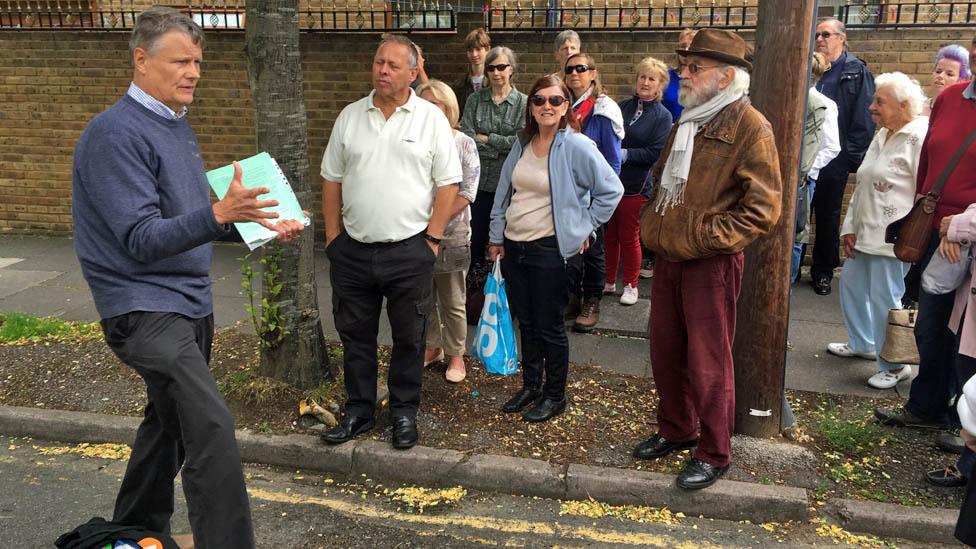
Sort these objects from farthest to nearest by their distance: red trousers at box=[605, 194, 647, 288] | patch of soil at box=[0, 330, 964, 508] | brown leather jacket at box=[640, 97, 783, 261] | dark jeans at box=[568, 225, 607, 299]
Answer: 1. red trousers at box=[605, 194, 647, 288]
2. dark jeans at box=[568, 225, 607, 299]
3. patch of soil at box=[0, 330, 964, 508]
4. brown leather jacket at box=[640, 97, 783, 261]

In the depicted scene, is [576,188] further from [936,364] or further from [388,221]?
[936,364]

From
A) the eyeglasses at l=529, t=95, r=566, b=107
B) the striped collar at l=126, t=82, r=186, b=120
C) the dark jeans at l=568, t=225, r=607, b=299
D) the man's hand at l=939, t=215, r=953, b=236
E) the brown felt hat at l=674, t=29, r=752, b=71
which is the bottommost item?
the dark jeans at l=568, t=225, r=607, b=299

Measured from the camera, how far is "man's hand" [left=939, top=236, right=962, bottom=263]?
13.2ft

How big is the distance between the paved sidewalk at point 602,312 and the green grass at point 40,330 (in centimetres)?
26

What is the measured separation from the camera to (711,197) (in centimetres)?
362

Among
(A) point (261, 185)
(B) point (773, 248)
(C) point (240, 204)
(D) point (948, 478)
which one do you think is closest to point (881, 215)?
(B) point (773, 248)

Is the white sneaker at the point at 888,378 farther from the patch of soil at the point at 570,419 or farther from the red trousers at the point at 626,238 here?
the red trousers at the point at 626,238

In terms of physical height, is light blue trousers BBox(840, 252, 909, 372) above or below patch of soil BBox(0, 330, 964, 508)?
above

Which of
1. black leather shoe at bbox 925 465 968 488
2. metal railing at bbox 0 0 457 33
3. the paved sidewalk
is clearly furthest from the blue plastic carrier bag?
metal railing at bbox 0 0 457 33

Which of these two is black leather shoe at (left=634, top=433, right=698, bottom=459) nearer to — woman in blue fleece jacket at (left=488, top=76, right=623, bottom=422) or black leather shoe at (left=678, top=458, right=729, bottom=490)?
black leather shoe at (left=678, top=458, right=729, bottom=490)

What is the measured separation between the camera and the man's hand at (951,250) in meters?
4.03

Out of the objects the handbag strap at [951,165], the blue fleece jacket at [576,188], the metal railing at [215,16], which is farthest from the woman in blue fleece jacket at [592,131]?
the metal railing at [215,16]

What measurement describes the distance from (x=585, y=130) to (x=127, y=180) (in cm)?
361

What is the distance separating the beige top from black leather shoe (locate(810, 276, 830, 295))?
3.71 meters
